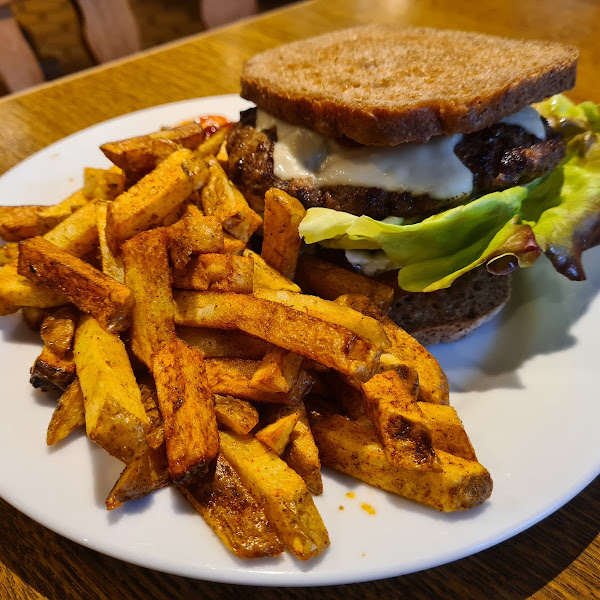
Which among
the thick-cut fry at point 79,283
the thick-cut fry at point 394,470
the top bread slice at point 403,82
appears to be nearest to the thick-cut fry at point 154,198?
the thick-cut fry at point 79,283

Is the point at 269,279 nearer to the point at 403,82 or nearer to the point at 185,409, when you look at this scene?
the point at 185,409

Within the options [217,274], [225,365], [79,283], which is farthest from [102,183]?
[225,365]

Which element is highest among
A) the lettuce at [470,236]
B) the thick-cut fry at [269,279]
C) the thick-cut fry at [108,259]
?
the thick-cut fry at [108,259]

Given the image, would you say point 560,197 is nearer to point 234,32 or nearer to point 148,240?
point 148,240

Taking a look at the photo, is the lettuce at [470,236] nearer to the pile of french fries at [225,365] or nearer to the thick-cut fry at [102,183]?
the pile of french fries at [225,365]

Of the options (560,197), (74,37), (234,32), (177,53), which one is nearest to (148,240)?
(560,197)

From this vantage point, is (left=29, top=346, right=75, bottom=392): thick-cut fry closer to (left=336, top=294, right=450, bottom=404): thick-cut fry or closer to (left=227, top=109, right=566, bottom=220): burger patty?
(left=336, top=294, right=450, bottom=404): thick-cut fry

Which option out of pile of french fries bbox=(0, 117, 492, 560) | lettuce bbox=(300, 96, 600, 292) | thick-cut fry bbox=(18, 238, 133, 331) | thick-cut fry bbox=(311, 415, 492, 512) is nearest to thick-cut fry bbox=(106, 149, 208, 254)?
pile of french fries bbox=(0, 117, 492, 560)
